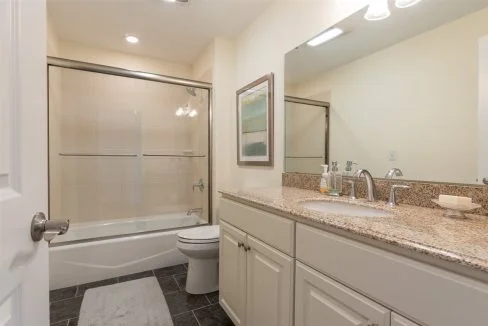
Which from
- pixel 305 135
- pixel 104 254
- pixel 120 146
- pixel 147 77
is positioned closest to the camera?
pixel 305 135

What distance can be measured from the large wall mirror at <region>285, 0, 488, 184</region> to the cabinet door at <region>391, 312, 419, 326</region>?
71 centimetres

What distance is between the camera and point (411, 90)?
1.21 m

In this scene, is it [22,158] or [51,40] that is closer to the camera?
[22,158]

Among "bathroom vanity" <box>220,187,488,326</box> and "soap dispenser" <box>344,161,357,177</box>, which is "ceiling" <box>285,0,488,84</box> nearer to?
"soap dispenser" <box>344,161,357,177</box>

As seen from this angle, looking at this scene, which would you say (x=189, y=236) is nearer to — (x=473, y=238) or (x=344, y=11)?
(x=473, y=238)

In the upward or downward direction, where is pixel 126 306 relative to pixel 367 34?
downward

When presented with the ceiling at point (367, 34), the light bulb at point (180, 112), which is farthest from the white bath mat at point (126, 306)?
the light bulb at point (180, 112)

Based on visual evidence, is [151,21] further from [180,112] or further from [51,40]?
[180,112]

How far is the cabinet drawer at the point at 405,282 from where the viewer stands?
0.53 m

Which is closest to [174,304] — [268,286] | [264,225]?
[268,286]

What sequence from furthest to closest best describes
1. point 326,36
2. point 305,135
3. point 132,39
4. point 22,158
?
1. point 132,39
2. point 305,135
3. point 326,36
4. point 22,158

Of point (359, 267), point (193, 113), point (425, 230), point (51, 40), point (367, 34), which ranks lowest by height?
point (359, 267)

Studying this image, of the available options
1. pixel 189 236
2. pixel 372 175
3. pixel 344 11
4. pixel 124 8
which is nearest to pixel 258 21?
pixel 344 11

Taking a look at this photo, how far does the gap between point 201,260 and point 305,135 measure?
1267 millimetres
